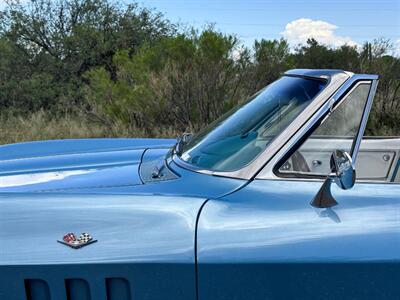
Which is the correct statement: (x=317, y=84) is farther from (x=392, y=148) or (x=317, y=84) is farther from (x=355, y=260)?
(x=392, y=148)

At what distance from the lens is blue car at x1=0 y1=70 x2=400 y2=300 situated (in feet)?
4.46

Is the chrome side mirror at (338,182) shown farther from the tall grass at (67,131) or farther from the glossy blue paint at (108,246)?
the tall grass at (67,131)

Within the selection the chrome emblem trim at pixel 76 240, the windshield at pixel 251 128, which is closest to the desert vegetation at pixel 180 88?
the windshield at pixel 251 128

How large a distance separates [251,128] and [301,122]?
0.33 meters

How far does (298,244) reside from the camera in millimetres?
1395

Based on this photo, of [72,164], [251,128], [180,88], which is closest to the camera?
[251,128]

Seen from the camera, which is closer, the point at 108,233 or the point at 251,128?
the point at 108,233

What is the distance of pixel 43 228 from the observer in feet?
4.72

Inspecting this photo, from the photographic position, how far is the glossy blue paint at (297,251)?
1.36 meters

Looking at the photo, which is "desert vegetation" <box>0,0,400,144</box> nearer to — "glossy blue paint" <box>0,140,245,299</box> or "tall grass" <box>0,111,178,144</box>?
"tall grass" <box>0,111,178,144</box>

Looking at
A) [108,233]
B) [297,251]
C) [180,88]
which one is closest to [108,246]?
[108,233]

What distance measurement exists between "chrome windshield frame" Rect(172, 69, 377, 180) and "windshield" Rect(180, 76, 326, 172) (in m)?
0.03

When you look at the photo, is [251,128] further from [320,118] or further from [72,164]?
[72,164]

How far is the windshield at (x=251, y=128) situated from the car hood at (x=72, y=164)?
1.05ft
